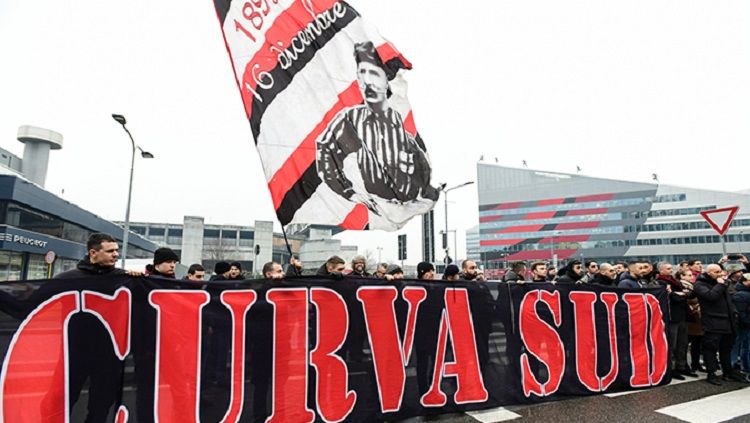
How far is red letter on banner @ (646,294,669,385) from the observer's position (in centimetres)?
567

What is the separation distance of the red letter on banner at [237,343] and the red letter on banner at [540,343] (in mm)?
3050

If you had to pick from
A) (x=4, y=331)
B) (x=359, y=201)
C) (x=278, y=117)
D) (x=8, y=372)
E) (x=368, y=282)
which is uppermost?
(x=278, y=117)

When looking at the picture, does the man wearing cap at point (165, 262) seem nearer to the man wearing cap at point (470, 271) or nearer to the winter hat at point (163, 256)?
the winter hat at point (163, 256)

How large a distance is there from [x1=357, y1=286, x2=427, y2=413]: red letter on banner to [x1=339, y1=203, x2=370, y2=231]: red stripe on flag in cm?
72

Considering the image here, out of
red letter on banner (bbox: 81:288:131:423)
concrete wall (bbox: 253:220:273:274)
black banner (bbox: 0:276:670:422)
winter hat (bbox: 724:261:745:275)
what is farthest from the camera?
concrete wall (bbox: 253:220:273:274)

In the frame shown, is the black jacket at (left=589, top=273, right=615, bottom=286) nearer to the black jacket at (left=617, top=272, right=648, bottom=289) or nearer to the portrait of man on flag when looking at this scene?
the black jacket at (left=617, top=272, right=648, bottom=289)

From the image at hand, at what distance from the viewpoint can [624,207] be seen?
93.6m

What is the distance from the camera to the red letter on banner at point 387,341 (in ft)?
13.5

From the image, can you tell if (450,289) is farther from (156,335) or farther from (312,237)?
(312,237)

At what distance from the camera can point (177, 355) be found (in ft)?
11.0

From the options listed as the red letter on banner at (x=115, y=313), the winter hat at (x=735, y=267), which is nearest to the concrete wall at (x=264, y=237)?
the winter hat at (x=735, y=267)

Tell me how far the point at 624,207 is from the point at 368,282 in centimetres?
10469

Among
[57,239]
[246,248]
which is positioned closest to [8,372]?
[57,239]

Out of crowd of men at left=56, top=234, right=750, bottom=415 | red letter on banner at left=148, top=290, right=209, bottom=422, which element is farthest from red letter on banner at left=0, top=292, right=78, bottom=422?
crowd of men at left=56, top=234, right=750, bottom=415
